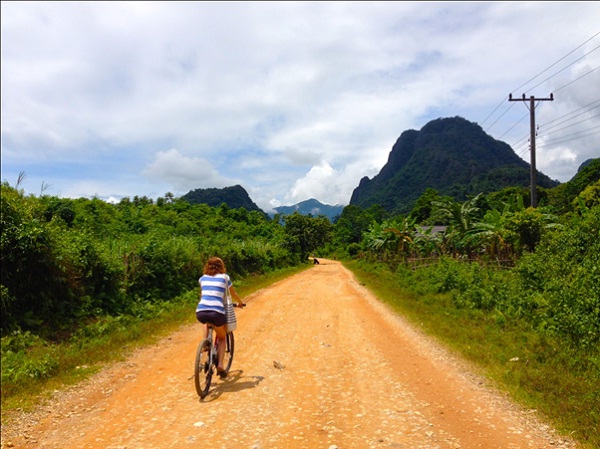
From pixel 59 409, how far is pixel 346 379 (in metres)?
4.03

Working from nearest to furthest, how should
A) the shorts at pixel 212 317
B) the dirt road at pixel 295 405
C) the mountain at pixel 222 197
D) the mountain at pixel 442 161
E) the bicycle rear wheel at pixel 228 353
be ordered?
the dirt road at pixel 295 405, the shorts at pixel 212 317, the bicycle rear wheel at pixel 228 353, the mountain at pixel 222 197, the mountain at pixel 442 161

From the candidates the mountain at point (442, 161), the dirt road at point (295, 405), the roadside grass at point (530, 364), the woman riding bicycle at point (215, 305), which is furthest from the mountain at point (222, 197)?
the woman riding bicycle at point (215, 305)

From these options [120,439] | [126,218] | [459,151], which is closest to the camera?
[120,439]

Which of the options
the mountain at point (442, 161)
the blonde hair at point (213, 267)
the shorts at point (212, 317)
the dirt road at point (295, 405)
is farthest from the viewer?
the mountain at point (442, 161)

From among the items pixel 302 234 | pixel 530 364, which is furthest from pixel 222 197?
pixel 530 364

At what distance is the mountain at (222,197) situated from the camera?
100 m

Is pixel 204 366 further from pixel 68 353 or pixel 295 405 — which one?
pixel 68 353

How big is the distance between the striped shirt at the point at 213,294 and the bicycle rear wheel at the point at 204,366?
1.58 ft

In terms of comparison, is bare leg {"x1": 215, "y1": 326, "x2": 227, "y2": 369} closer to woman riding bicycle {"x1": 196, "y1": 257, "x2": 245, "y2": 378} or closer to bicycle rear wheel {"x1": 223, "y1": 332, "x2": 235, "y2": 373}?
woman riding bicycle {"x1": 196, "y1": 257, "x2": 245, "y2": 378}

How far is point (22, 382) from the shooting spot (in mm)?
5988

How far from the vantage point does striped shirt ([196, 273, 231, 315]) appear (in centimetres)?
577

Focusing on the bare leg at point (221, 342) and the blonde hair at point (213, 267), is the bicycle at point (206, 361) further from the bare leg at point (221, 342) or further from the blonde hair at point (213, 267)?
the blonde hair at point (213, 267)

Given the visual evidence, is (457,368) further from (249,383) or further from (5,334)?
(5,334)

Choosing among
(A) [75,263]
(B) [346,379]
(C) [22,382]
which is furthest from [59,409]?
(A) [75,263]
